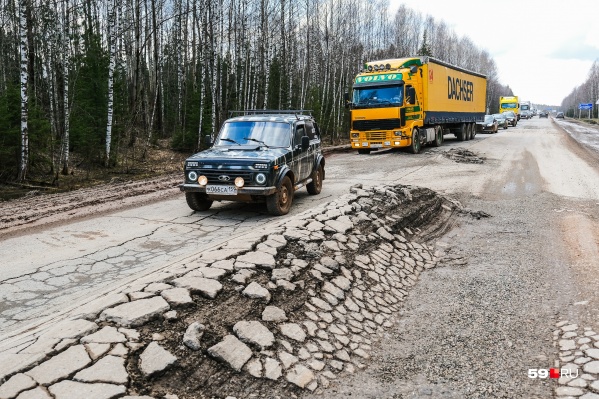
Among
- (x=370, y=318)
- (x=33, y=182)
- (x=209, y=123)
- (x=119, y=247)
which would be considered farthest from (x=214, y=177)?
(x=209, y=123)

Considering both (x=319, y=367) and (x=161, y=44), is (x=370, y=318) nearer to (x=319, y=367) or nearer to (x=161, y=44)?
(x=319, y=367)

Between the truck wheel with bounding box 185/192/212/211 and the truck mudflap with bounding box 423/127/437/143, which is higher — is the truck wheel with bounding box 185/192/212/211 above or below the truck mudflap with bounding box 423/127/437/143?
below

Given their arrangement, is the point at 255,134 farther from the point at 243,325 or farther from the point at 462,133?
the point at 462,133

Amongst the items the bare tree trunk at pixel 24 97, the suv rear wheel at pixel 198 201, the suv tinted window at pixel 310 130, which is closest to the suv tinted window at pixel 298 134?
the suv tinted window at pixel 310 130

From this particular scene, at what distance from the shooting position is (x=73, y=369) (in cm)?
329

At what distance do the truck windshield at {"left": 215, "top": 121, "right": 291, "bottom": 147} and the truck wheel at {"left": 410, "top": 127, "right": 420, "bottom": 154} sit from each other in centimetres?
1243

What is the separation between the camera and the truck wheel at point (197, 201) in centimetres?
916

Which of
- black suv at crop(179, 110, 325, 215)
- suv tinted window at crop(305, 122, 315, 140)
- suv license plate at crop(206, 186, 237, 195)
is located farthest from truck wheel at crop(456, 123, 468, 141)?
suv license plate at crop(206, 186, 237, 195)

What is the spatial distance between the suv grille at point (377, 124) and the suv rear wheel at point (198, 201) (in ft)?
42.0

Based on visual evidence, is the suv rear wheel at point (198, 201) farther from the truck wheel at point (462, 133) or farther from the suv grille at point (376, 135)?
the truck wheel at point (462, 133)

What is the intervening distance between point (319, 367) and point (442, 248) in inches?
202

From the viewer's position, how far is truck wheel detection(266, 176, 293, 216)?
28.6ft

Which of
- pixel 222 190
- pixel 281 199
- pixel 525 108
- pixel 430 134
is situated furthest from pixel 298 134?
pixel 525 108

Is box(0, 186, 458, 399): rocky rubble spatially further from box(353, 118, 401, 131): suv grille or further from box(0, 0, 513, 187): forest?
box(353, 118, 401, 131): suv grille
